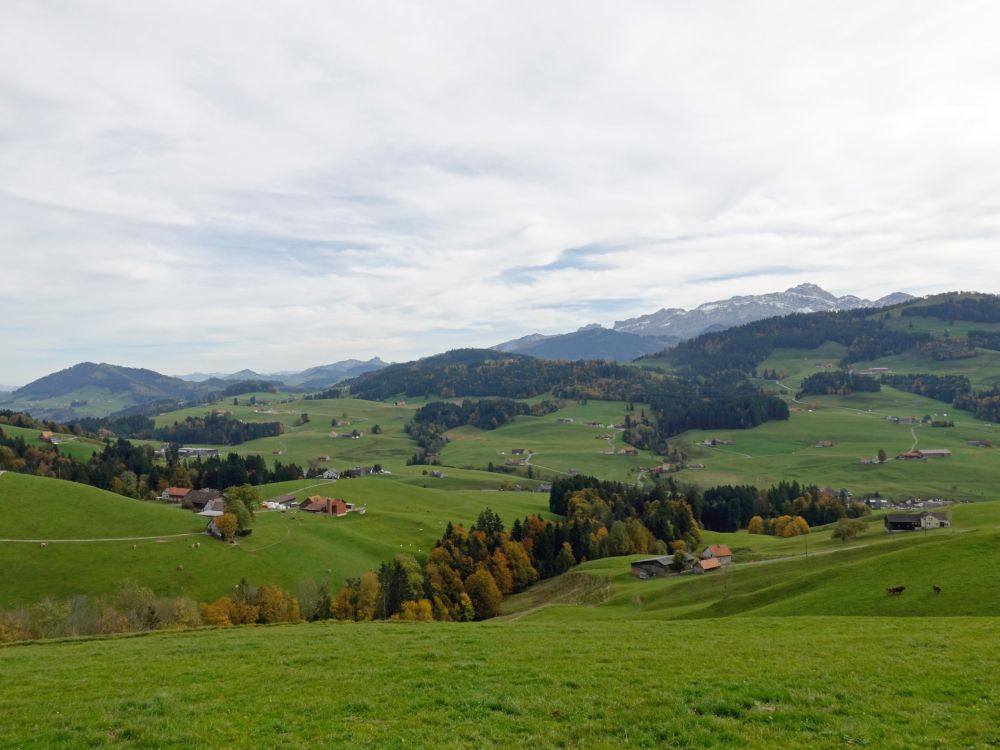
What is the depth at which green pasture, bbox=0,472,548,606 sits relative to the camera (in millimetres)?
94562

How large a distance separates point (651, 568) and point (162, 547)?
89.0 meters

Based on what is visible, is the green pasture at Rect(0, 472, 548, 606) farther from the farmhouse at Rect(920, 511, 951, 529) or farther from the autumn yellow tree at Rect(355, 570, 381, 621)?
the farmhouse at Rect(920, 511, 951, 529)

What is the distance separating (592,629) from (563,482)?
5712 inches

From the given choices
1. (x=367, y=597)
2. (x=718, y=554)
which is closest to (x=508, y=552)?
(x=367, y=597)

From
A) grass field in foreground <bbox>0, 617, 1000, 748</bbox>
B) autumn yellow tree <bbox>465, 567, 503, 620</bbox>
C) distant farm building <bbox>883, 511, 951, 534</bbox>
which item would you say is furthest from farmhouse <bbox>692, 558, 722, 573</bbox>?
grass field in foreground <bbox>0, 617, 1000, 748</bbox>

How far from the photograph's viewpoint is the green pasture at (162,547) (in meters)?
94.6

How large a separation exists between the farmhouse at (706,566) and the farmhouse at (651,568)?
445 cm

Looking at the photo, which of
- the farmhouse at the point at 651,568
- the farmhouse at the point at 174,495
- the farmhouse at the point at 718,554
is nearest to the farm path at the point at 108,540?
the farmhouse at the point at 174,495

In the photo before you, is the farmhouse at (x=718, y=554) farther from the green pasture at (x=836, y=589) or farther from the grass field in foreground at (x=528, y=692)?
the grass field in foreground at (x=528, y=692)

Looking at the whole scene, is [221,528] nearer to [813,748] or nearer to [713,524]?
[813,748]

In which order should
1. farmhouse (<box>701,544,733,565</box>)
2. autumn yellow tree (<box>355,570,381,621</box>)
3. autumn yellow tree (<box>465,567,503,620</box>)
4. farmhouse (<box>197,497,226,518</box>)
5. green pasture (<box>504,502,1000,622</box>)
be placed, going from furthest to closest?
1. farmhouse (<box>197,497,226,518</box>)
2. farmhouse (<box>701,544,733,565</box>)
3. autumn yellow tree (<box>465,567,503,620</box>)
4. autumn yellow tree (<box>355,570,381,621</box>)
5. green pasture (<box>504,502,1000,622</box>)

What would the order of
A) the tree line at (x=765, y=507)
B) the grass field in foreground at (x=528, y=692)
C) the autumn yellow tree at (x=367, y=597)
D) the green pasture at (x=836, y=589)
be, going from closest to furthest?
the grass field in foreground at (x=528, y=692) → the green pasture at (x=836, y=589) → the autumn yellow tree at (x=367, y=597) → the tree line at (x=765, y=507)

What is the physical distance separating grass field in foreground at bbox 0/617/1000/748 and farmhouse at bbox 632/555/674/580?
71.6 metres

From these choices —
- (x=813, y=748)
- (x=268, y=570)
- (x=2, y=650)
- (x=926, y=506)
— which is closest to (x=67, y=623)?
(x=268, y=570)
